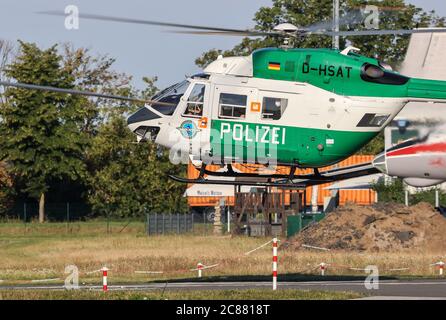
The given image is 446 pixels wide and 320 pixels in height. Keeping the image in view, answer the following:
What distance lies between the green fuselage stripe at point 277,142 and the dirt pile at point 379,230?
797 inches

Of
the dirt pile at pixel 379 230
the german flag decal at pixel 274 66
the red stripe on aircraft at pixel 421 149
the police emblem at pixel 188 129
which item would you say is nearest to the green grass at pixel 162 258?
the dirt pile at pixel 379 230

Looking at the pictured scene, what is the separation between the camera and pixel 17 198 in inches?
3278

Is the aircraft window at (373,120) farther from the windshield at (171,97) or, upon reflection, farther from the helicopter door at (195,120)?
the windshield at (171,97)

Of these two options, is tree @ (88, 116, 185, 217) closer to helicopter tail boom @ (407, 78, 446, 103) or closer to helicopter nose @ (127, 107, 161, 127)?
helicopter nose @ (127, 107, 161, 127)

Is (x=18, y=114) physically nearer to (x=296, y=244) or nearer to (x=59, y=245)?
(x=59, y=245)

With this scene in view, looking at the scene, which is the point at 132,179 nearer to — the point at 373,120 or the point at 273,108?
the point at 273,108

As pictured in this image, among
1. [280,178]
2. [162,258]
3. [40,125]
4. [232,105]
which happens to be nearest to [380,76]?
[280,178]

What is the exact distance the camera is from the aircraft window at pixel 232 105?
27808 mm

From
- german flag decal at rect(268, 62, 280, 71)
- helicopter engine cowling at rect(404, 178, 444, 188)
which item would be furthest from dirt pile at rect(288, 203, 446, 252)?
german flag decal at rect(268, 62, 280, 71)

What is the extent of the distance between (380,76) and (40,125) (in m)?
48.1

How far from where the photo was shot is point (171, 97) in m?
28.6

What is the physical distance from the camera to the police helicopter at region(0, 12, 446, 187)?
2759cm
